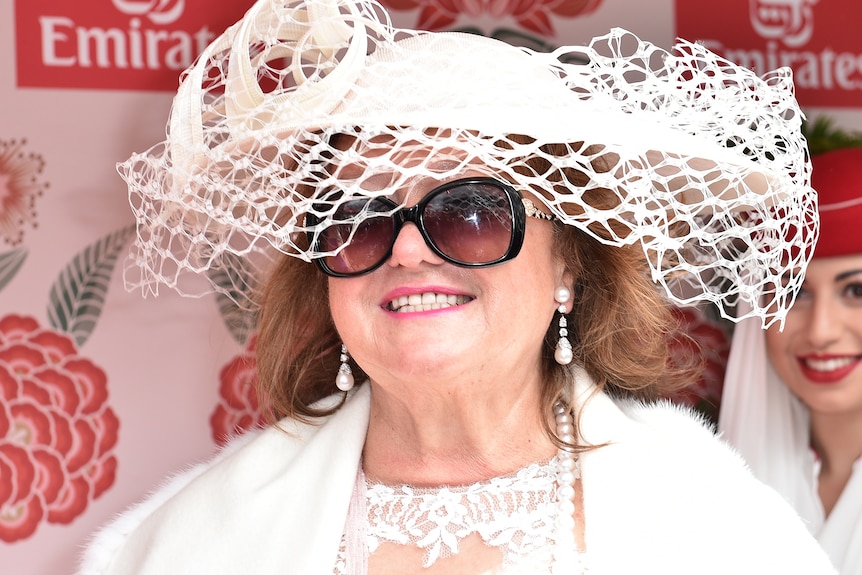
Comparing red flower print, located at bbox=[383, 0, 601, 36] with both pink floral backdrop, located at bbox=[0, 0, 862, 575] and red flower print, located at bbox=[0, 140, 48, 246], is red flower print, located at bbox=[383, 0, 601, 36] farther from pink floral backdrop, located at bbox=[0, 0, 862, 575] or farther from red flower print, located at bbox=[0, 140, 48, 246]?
red flower print, located at bbox=[0, 140, 48, 246]

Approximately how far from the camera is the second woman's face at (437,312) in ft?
6.86

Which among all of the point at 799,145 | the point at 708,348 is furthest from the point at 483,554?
the point at 708,348

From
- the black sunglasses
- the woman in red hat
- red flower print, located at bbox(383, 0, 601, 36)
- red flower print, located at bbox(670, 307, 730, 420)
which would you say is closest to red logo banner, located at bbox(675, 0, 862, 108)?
red flower print, located at bbox(383, 0, 601, 36)

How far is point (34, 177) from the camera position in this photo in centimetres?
302

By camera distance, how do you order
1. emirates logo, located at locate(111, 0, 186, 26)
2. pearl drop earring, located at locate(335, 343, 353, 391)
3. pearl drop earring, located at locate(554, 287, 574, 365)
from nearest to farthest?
pearl drop earring, located at locate(554, 287, 574, 365), pearl drop earring, located at locate(335, 343, 353, 391), emirates logo, located at locate(111, 0, 186, 26)

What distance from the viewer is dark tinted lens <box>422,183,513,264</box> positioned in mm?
2031

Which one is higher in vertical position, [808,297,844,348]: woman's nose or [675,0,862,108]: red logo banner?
[675,0,862,108]: red logo banner

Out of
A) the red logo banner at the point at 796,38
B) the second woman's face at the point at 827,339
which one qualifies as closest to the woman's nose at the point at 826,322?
the second woman's face at the point at 827,339

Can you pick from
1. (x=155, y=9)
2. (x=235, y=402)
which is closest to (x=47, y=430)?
(x=235, y=402)

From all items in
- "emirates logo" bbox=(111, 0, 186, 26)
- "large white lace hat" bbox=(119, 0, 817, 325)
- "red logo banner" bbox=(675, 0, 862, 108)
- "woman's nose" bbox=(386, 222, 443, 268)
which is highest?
"emirates logo" bbox=(111, 0, 186, 26)

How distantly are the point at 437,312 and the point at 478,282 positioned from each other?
10 cm

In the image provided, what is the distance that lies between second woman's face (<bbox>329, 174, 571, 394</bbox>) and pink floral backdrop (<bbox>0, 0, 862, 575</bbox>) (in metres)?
0.93

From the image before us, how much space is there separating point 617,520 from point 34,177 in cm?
191

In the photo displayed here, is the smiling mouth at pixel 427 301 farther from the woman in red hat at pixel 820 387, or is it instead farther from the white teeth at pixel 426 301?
the woman in red hat at pixel 820 387
